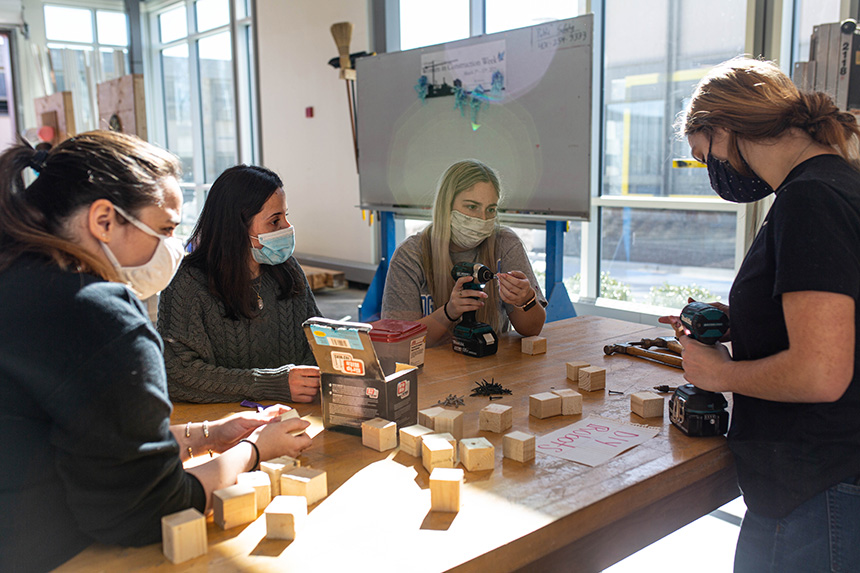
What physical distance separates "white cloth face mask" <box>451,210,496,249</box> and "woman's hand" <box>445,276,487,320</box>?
32 cm

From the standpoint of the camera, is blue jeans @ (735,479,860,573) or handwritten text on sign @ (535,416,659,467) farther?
handwritten text on sign @ (535,416,659,467)

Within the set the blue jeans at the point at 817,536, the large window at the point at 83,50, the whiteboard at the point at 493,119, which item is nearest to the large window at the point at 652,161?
the whiteboard at the point at 493,119

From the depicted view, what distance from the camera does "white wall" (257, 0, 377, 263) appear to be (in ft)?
24.4

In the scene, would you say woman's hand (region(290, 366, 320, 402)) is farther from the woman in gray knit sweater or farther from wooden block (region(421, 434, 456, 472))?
wooden block (region(421, 434, 456, 472))

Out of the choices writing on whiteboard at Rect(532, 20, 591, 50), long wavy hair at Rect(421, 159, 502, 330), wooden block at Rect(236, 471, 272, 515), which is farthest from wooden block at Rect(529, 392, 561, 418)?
writing on whiteboard at Rect(532, 20, 591, 50)

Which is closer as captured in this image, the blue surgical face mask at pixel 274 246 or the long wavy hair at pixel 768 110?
the long wavy hair at pixel 768 110

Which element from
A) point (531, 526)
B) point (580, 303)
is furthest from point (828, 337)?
point (580, 303)

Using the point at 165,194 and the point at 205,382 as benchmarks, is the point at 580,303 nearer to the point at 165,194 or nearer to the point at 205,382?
the point at 205,382

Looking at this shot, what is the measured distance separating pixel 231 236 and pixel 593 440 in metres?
1.25

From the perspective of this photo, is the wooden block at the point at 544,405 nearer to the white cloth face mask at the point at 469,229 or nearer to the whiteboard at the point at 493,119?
the white cloth face mask at the point at 469,229

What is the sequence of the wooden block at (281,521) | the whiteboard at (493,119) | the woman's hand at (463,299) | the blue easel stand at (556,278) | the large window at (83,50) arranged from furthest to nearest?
the large window at (83,50) < the whiteboard at (493,119) < the blue easel stand at (556,278) < the woman's hand at (463,299) < the wooden block at (281,521)

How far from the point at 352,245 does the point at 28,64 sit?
25.2 ft

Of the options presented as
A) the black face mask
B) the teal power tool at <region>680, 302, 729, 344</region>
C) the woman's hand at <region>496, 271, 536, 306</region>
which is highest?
the black face mask

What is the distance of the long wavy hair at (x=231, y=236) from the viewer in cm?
205
